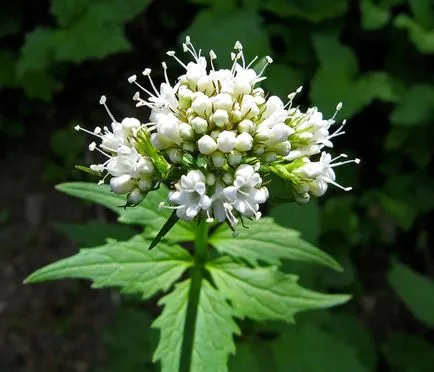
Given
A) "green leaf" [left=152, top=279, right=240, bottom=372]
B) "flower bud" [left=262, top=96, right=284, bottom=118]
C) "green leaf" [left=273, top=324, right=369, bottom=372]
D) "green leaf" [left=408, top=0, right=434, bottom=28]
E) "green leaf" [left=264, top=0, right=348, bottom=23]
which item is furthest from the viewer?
"green leaf" [left=264, top=0, right=348, bottom=23]

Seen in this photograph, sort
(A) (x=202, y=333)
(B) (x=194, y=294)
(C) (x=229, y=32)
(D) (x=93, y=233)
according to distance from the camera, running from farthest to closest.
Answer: (C) (x=229, y=32) → (D) (x=93, y=233) → (B) (x=194, y=294) → (A) (x=202, y=333)

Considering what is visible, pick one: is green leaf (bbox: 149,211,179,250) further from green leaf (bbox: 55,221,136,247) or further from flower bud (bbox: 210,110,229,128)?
green leaf (bbox: 55,221,136,247)

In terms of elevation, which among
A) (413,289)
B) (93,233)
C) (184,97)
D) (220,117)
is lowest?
(220,117)

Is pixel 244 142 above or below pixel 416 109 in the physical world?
below

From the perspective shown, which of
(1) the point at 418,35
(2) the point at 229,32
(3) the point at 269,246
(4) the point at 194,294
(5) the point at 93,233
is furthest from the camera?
(2) the point at 229,32

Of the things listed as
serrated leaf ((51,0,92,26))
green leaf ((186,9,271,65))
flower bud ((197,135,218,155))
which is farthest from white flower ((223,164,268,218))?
serrated leaf ((51,0,92,26))

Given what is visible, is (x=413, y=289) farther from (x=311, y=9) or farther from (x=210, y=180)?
(x=210, y=180)

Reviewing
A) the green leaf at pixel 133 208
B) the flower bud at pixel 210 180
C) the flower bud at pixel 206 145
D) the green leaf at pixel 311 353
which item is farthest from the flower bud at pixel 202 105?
the green leaf at pixel 311 353

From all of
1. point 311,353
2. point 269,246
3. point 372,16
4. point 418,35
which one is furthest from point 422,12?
point 269,246
